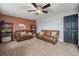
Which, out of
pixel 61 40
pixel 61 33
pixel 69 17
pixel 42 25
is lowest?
pixel 61 40

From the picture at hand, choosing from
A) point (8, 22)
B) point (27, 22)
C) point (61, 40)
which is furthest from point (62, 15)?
point (8, 22)

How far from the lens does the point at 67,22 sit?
376cm

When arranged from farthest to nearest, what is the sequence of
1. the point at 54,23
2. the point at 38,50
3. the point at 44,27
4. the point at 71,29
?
the point at 44,27
the point at 54,23
the point at 71,29
the point at 38,50

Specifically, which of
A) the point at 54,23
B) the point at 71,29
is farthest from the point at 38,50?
the point at 54,23

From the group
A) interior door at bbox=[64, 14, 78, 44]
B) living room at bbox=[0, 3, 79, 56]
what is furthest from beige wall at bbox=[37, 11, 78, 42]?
interior door at bbox=[64, 14, 78, 44]

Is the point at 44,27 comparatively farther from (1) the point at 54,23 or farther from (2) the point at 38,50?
(2) the point at 38,50

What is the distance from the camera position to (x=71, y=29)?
3.60 metres

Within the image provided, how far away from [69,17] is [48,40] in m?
1.73

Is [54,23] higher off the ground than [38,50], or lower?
higher

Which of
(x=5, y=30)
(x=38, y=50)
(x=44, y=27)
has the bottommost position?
(x=38, y=50)

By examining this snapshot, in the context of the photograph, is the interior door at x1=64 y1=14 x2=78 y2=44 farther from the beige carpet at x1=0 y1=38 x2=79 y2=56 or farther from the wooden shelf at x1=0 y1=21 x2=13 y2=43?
the wooden shelf at x1=0 y1=21 x2=13 y2=43

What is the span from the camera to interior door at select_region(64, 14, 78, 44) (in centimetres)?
341

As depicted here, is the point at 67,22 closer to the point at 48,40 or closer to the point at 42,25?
the point at 48,40

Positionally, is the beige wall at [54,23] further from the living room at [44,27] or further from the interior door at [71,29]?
the interior door at [71,29]
